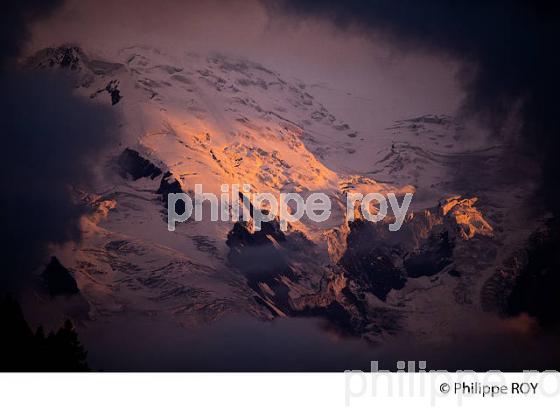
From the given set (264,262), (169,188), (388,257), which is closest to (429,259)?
(388,257)

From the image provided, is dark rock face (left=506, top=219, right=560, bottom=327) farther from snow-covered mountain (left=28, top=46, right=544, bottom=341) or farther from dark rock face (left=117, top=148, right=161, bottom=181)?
dark rock face (left=117, top=148, right=161, bottom=181)

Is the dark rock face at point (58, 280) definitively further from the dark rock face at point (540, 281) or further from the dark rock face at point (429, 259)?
the dark rock face at point (540, 281)

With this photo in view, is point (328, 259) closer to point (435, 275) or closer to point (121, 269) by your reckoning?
point (435, 275)

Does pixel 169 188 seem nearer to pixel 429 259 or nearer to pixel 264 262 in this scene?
pixel 264 262

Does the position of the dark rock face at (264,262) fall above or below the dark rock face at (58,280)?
above

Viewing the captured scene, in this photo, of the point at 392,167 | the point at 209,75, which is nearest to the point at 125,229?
the point at 209,75

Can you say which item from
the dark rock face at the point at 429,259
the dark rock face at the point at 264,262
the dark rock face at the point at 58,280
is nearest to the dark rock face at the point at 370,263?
the dark rock face at the point at 429,259

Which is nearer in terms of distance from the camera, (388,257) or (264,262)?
(388,257)
